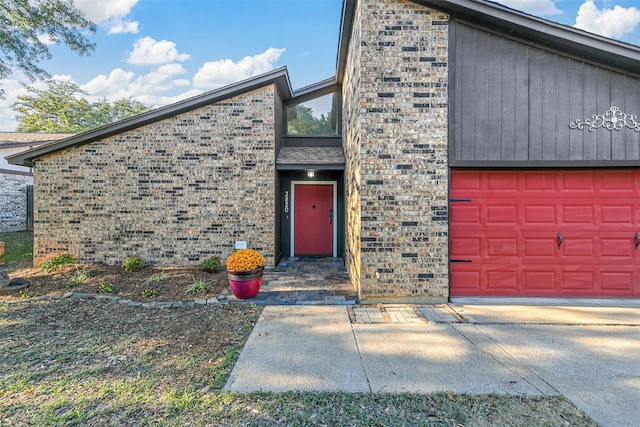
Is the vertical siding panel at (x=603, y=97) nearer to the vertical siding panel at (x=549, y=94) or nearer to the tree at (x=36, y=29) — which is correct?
the vertical siding panel at (x=549, y=94)

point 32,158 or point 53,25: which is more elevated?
point 53,25

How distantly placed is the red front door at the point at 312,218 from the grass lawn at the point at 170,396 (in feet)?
16.0

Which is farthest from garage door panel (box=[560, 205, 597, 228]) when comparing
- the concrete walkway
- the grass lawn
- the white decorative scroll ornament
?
the grass lawn

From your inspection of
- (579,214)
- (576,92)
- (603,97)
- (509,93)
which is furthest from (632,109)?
(509,93)

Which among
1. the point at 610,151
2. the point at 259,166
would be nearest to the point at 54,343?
the point at 259,166

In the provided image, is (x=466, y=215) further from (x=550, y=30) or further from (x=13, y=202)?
(x=13, y=202)

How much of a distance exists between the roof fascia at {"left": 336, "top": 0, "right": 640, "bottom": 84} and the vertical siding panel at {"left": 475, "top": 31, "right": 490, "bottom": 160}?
293 millimetres

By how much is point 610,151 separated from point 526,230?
1885mm

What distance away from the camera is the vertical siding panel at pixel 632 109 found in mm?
4785

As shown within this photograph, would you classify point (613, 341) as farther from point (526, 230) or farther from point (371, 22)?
point (371, 22)

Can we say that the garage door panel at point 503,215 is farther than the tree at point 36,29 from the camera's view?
No

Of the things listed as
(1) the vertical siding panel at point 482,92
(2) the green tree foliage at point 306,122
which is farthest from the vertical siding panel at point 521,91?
(2) the green tree foliage at point 306,122

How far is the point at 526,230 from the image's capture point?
16.3ft

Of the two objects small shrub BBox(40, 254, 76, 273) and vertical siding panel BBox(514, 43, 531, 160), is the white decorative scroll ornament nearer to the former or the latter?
vertical siding panel BBox(514, 43, 531, 160)
